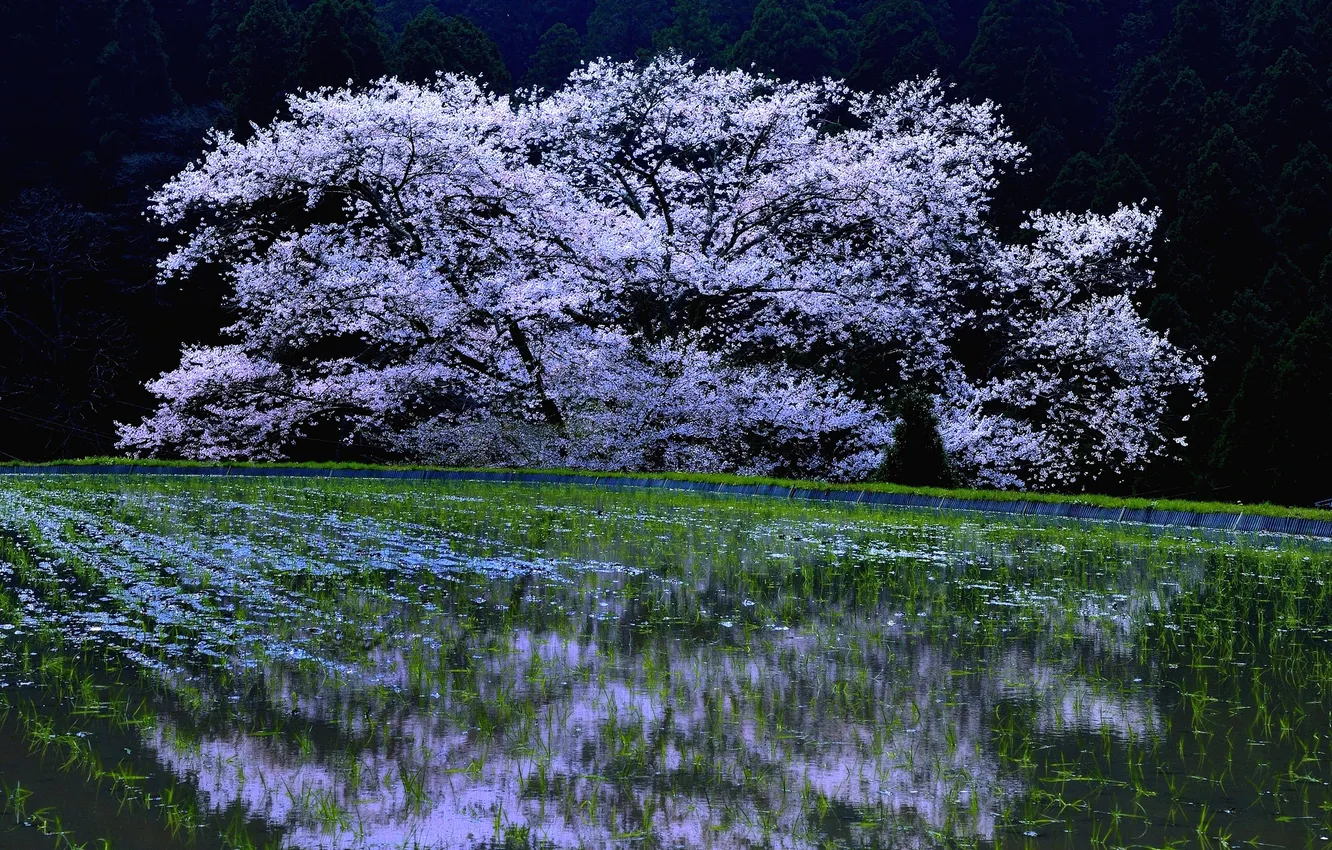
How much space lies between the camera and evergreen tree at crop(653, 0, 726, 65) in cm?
5903

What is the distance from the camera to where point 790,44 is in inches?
2238

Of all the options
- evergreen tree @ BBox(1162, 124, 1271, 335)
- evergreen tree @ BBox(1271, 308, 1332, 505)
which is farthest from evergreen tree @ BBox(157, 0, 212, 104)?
evergreen tree @ BBox(1271, 308, 1332, 505)

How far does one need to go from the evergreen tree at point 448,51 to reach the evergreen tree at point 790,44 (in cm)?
1117

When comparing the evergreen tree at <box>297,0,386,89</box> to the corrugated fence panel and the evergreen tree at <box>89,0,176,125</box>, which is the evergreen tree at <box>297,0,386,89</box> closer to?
the evergreen tree at <box>89,0,176,125</box>

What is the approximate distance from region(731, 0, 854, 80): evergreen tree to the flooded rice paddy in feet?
158

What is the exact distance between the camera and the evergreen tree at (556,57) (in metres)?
61.5

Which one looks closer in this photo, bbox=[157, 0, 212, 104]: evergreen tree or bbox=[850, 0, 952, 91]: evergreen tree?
bbox=[157, 0, 212, 104]: evergreen tree

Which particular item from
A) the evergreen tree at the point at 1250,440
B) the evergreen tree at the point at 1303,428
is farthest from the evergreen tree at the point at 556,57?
the evergreen tree at the point at 1303,428

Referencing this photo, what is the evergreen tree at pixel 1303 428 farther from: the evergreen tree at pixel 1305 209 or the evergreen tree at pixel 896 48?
the evergreen tree at pixel 896 48

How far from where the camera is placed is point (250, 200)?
83.3 ft

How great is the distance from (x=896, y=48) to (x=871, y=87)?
2303 mm

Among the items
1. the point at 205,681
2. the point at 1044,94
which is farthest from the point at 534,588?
the point at 1044,94

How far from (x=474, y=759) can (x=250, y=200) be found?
22.6 meters

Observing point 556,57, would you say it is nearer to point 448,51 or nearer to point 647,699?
point 448,51
